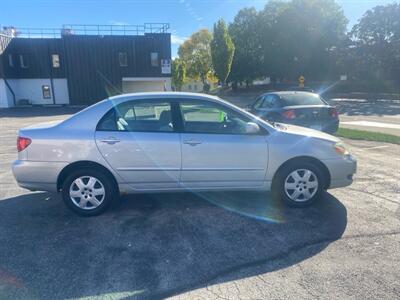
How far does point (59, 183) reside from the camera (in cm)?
406

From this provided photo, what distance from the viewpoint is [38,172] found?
397cm

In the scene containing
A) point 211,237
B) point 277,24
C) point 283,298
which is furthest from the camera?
point 277,24

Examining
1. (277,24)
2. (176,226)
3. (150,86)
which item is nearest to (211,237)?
(176,226)

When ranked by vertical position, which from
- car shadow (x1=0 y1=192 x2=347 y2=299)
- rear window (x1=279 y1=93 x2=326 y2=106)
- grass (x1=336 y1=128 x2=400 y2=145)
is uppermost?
rear window (x1=279 y1=93 x2=326 y2=106)

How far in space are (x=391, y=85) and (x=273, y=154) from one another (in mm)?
44233

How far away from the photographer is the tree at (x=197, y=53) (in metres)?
63.6

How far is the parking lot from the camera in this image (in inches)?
106

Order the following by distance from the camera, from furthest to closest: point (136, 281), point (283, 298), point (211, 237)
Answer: point (211, 237) → point (136, 281) → point (283, 298)

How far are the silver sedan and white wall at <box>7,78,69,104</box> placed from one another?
29.6 m

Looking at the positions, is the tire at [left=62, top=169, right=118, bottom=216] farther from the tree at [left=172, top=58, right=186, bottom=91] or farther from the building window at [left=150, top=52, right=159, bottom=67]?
the tree at [left=172, top=58, right=186, bottom=91]

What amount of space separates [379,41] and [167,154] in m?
47.1

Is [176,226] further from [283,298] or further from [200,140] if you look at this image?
[283,298]

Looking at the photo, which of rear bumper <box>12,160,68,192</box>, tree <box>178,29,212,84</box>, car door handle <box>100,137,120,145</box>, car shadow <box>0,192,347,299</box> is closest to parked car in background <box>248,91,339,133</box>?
car shadow <box>0,192,347,299</box>

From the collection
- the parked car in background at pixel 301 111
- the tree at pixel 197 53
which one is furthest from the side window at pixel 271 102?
the tree at pixel 197 53
